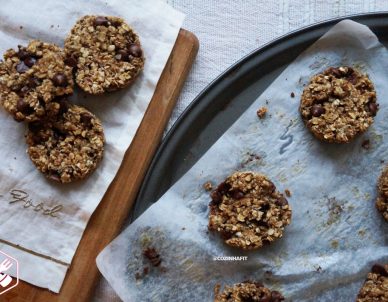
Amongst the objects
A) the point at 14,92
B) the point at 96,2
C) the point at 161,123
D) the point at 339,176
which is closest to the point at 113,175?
the point at 161,123

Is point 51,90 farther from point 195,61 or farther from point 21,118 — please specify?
point 195,61

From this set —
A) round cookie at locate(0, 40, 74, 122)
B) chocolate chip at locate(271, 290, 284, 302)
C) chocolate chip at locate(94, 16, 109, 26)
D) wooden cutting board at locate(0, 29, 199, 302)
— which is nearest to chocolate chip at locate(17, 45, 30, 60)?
round cookie at locate(0, 40, 74, 122)

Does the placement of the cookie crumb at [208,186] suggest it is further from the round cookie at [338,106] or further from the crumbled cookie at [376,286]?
the crumbled cookie at [376,286]

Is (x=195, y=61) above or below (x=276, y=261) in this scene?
above

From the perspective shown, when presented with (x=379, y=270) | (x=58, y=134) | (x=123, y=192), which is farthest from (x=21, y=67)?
(x=379, y=270)

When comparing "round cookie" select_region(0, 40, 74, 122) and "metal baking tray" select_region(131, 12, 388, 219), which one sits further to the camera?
"metal baking tray" select_region(131, 12, 388, 219)

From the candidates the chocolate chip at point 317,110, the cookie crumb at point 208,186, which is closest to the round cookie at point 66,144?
the cookie crumb at point 208,186

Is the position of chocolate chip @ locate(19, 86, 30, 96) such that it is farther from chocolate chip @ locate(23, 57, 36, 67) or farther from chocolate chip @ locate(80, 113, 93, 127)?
chocolate chip @ locate(80, 113, 93, 127)
